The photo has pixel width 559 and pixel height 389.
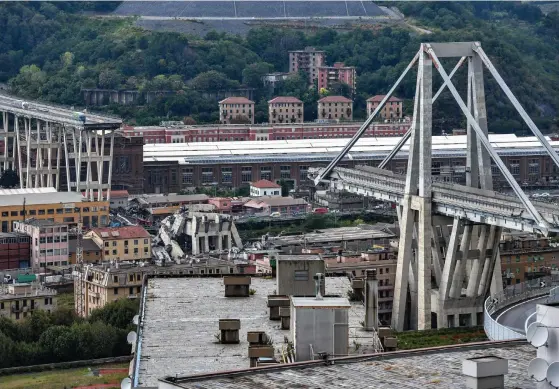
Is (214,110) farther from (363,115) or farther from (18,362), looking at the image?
(18,362)

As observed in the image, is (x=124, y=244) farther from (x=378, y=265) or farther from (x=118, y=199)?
(x=118, y=199)

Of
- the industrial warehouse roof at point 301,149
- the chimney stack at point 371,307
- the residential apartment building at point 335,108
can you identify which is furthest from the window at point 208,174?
Result: the chimney stack at point 371,307

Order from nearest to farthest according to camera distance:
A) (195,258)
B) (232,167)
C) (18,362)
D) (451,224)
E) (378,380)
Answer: (378,380) → (18,362) → (451,224) → (195,258) → (232,167)

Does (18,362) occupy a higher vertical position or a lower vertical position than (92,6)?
lower

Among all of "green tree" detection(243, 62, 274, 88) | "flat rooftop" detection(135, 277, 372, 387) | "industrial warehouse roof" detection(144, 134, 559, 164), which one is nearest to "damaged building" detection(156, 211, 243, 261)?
"industrial warehouse roof" detection(144, 134, 559, 164)

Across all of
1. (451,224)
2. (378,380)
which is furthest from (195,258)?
(378,380)

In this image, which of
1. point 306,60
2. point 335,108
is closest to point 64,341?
point 335,108
